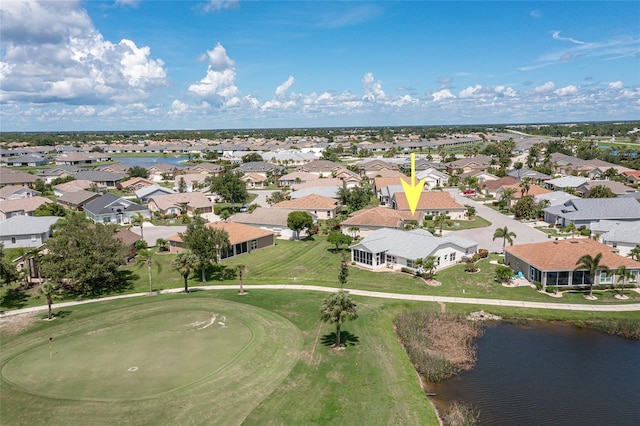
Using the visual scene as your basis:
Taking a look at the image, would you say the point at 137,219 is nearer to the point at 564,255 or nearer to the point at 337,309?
the point at 337,309

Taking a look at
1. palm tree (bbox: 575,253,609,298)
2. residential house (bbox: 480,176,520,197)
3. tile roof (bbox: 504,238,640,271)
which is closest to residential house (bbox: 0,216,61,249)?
tile roof (bbox: 504,238,640,271)

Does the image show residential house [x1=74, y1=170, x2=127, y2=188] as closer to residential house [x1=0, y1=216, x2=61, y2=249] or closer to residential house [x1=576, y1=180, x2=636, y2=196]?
residential house [x1=0, y1=216, x2=61, y2=249]

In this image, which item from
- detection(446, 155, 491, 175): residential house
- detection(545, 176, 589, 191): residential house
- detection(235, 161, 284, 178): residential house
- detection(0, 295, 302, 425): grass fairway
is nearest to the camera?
detection(0, 295, 302, 425): grass fairway

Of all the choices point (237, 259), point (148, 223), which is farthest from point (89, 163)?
point (237, 259)

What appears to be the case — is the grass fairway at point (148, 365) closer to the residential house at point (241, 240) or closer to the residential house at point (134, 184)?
the residential house at point (241, 240)

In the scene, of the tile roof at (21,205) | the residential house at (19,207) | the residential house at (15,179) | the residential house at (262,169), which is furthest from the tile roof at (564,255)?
the residential house at (15,179)

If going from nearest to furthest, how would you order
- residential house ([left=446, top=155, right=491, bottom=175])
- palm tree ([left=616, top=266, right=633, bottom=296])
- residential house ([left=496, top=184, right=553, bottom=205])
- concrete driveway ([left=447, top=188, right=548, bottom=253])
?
palm tree ([left=616, top=266, right=633, bottom=296]), concrete driveway ([left=447, top=188, right=548, bottom=253]), residential house ([left=496, top=184, right=553, bottom=205]), residential house ([left=446, top=155, right=491, bottom=175])
